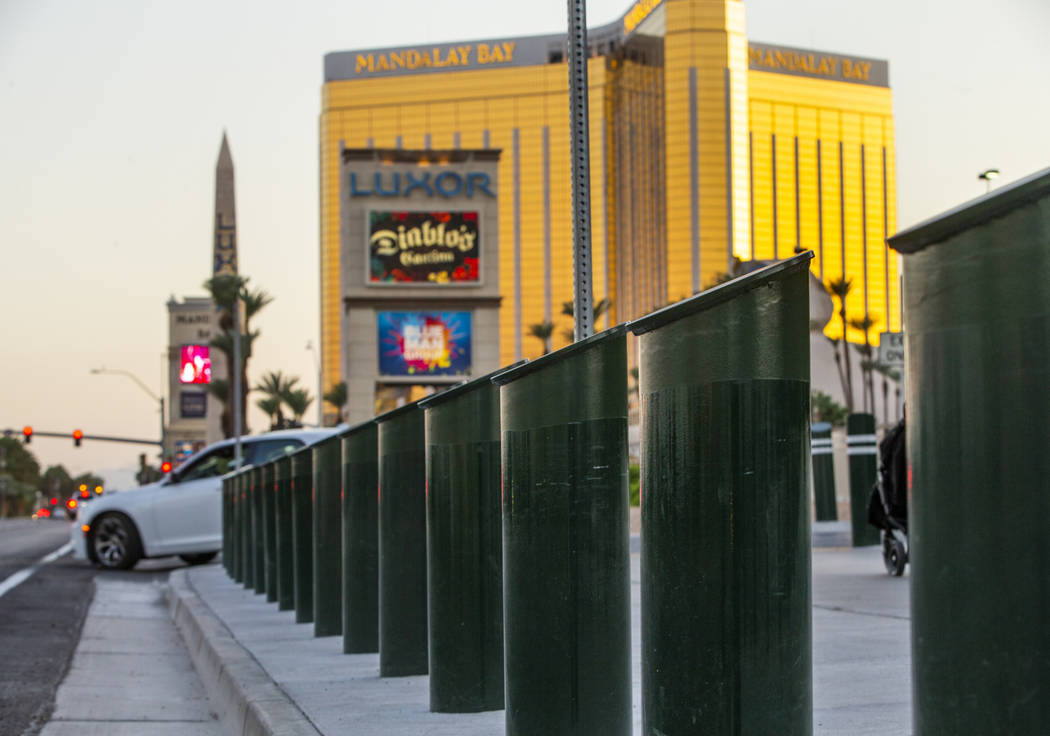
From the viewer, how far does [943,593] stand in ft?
7.15

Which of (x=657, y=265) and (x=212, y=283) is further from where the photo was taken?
(x=657, y=265)

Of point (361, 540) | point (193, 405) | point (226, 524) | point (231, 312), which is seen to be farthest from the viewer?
point (193, 405)

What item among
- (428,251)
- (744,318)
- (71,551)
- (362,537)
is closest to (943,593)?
(744,318)

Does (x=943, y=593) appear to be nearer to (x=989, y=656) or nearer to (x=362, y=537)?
(x=989, y=656)

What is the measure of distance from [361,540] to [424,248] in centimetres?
7341

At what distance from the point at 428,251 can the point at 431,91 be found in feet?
275

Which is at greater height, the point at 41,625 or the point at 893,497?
the point at 893,497

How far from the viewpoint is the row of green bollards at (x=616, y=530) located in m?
3.11

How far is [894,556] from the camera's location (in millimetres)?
12117

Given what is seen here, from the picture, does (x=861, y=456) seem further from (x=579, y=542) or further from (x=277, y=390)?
(x=277, y=390)

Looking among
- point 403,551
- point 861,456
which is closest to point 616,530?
point 403,551

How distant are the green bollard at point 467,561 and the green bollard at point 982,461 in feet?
11.3

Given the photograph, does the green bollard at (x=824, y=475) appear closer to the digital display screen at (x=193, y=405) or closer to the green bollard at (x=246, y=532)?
the green bollard at (x=246, y=532)

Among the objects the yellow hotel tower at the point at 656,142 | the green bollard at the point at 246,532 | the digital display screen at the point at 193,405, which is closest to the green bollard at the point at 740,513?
the green bollard at the point at 246,532
